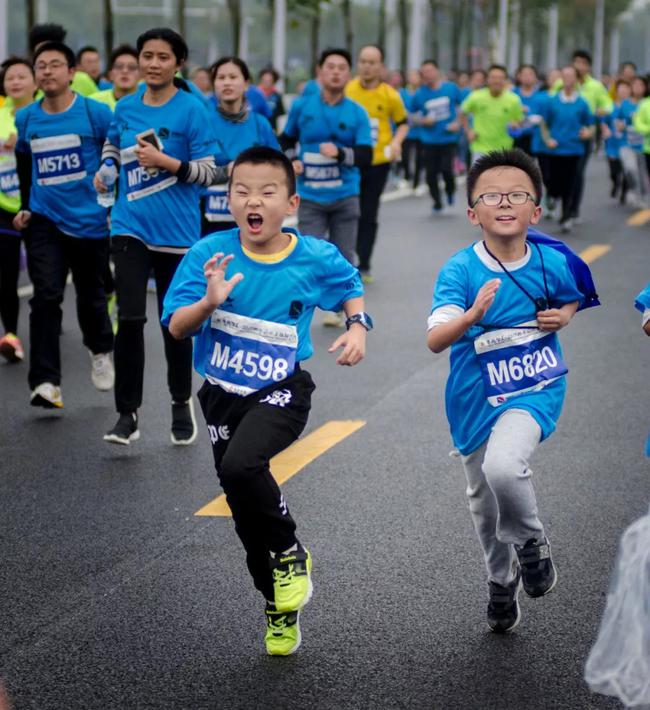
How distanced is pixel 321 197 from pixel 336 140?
1.51 feet

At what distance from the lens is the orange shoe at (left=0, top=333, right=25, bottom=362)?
33.7ft

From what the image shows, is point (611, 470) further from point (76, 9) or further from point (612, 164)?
point (76, 9)

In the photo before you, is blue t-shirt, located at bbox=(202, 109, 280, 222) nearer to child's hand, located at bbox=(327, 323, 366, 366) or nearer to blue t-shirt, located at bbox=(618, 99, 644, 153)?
child's hand, located at bbox=(327, 323, 366, 366)

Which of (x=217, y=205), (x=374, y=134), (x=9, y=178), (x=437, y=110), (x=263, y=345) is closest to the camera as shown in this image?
(x=263, y=345)

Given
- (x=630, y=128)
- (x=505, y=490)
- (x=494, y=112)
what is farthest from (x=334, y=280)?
(x=630, y=128)

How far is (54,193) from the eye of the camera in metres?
8.70

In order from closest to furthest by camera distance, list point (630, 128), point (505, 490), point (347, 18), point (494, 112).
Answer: point (505, 490) → point (494, 112) → point (630, 128) → point (347, 18)

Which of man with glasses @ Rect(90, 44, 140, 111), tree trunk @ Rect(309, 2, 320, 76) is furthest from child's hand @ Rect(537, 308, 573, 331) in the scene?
tree trunk @ Rect(309, 2, 320, 76)

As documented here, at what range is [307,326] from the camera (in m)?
5.04

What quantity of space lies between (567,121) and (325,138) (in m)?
7.54

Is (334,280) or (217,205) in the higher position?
(334,280)

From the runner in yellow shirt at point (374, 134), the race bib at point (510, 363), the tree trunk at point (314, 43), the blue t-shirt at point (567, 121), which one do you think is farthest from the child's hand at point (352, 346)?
the tree trunk at point (314, 43)

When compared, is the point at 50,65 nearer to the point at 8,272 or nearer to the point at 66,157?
the point at 66,157

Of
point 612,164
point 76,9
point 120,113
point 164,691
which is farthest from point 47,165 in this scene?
point 76,9
